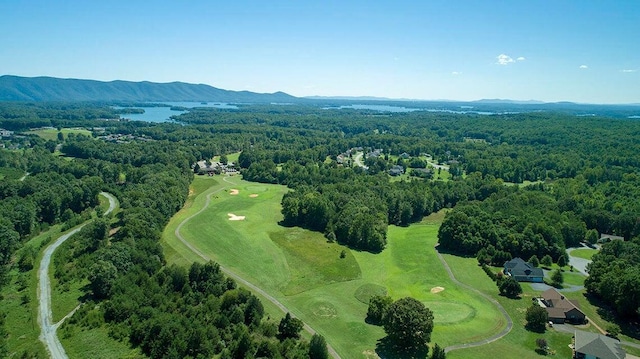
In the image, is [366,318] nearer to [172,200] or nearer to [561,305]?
[561,305]

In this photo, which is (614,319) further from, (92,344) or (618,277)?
(92,344)

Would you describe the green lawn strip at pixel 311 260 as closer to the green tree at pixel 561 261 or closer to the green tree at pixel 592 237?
the green tree at pixel 561 261

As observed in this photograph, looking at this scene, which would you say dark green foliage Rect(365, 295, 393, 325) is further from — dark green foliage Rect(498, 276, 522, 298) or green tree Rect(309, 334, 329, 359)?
dark green foliage Rect(498, 276, 522, 298)

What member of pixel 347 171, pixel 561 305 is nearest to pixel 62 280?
pixel 561 305

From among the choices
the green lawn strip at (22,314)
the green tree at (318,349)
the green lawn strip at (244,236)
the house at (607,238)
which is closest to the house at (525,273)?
the house at (607,238)

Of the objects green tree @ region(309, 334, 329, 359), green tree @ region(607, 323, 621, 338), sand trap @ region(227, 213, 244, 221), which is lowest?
sand trap @ region(227, 213, 244, 221)

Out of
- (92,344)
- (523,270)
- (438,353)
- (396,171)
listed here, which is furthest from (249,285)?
(396,171)

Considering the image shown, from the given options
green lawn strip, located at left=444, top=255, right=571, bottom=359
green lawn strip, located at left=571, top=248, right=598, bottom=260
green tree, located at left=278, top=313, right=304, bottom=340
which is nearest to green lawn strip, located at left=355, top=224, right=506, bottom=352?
green lawn strip, located at left=444, top=255, right=571, bottom=359
